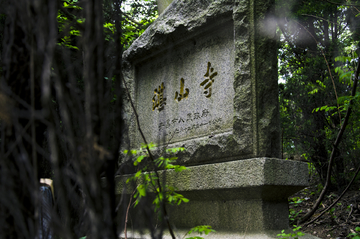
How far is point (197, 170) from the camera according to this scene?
2.71 metres

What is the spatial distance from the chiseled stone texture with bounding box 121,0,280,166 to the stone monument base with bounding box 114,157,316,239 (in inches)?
5.6

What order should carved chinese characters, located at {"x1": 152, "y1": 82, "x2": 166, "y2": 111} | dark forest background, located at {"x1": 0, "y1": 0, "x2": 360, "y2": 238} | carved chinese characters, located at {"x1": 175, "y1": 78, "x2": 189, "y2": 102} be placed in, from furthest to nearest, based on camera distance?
carved chinese characters, located at {"x1": 152, "y1": 82, "x2": 166, "y2": 111}
carved chinese characters, located at {"x1": 175, "y1": 78, "x2": 189, "y2": 102}
dark forest background, located at {"x1": 0, "y1": 0, "x2": 360, "y2": 238}

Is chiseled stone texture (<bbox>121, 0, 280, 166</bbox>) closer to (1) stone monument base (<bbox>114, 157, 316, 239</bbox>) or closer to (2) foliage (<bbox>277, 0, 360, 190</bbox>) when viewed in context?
(1) stone monument base (<bbox>114, 157, 316, 239</bbox>)

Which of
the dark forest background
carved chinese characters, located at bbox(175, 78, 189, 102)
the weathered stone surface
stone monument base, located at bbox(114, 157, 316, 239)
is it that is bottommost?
stone monument base, located at bbox(114, 157, 316, 239)

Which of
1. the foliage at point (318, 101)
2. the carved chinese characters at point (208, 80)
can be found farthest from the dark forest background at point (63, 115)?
the foliage at point (318, 101)

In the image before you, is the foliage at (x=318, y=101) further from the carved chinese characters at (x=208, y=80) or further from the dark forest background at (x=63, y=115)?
the dark forest background at (x=63, y=115)

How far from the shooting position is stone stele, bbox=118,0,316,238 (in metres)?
2.37

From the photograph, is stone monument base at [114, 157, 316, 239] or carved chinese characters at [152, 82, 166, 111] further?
carved chinese characters at [152, 82, 166, 111]

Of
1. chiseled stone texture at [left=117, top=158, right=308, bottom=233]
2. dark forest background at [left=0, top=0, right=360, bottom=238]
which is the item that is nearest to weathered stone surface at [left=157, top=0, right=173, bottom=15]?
chiseled stone texture at [left=117, top=158, right=308, bottom=233]

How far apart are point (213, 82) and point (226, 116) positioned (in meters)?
0.38

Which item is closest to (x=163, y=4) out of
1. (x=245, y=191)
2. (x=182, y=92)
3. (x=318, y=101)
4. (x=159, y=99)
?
(x=159, y=99)

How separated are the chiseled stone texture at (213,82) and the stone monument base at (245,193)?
0.14 meters

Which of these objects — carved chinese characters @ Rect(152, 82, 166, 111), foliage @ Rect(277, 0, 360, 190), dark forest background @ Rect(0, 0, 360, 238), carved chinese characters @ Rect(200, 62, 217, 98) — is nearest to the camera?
dark forest background @ Rect(0, 0, 360, 238)

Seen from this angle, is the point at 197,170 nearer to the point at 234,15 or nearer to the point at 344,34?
the point at 234,15
